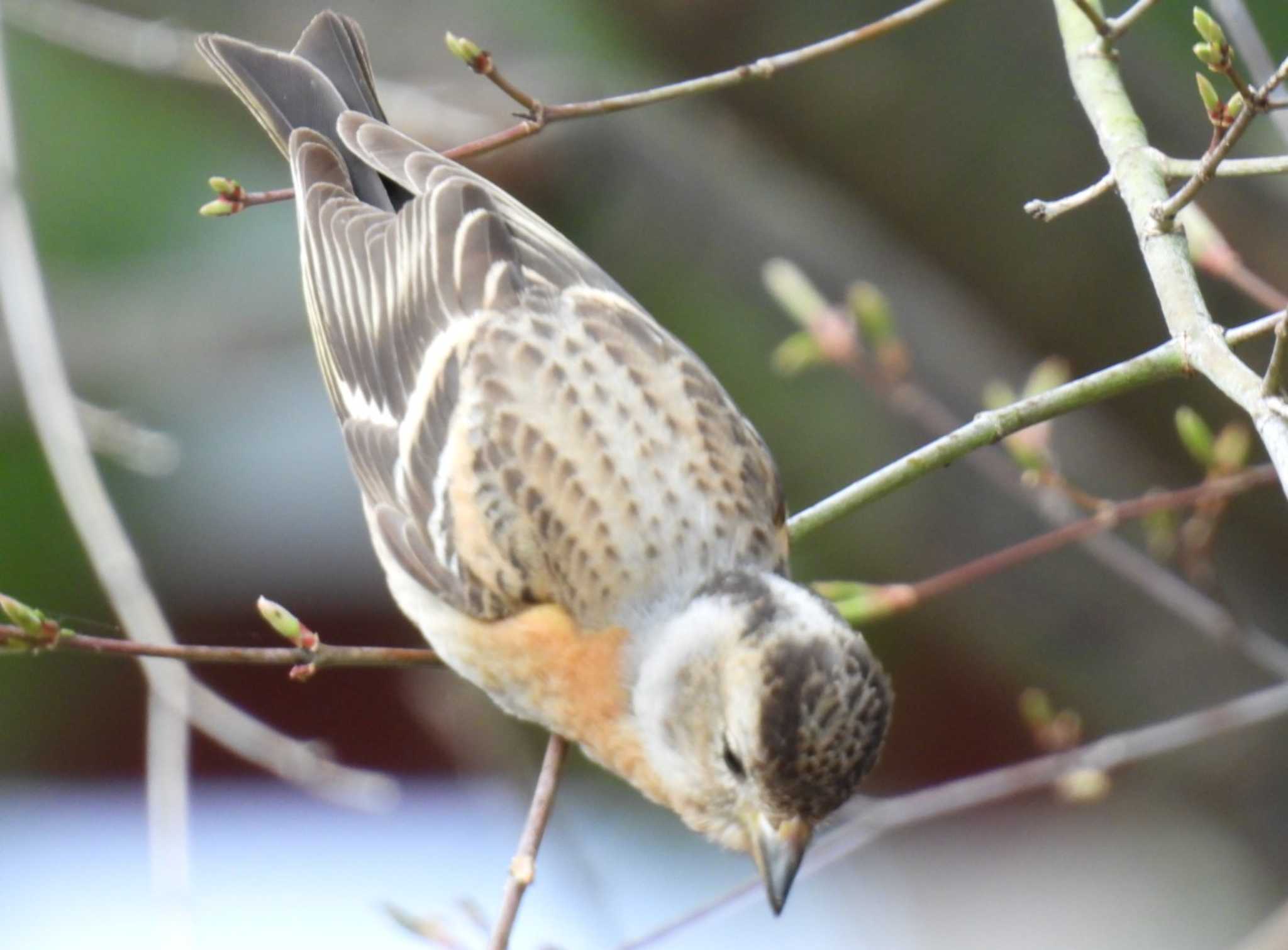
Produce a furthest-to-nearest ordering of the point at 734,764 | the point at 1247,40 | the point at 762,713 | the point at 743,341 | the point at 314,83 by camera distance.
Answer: the point at 743,341 < the point at 314,83 < the point at 1247,40 < the point at 734,764 < the point at 762,713

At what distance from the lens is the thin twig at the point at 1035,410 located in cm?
244

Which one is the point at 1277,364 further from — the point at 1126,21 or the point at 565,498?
the point at 565,498

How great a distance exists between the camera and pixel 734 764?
3096mm

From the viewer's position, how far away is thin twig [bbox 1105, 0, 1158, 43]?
Result: 266cm

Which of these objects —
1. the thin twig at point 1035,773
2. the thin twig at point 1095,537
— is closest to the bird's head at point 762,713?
the thin twig at point 1035,773

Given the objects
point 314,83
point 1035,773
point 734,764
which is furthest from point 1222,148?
point 314,83

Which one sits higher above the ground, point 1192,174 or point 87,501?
point 87,501

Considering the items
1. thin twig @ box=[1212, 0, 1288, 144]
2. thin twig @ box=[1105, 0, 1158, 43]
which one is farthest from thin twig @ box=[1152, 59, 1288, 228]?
thin twig @ box=[1212, 0, 1288, 144]

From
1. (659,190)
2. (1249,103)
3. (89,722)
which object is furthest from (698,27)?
(89,722)

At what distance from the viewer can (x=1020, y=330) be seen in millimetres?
5180

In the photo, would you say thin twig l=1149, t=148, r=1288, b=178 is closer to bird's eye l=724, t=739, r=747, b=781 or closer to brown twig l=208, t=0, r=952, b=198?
brown twig l=208, t=0, r=952, b=198

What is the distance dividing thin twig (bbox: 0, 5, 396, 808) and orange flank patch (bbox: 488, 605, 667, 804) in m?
0.50

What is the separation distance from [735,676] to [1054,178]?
233 cm

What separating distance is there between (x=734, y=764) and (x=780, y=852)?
167 millimetres
